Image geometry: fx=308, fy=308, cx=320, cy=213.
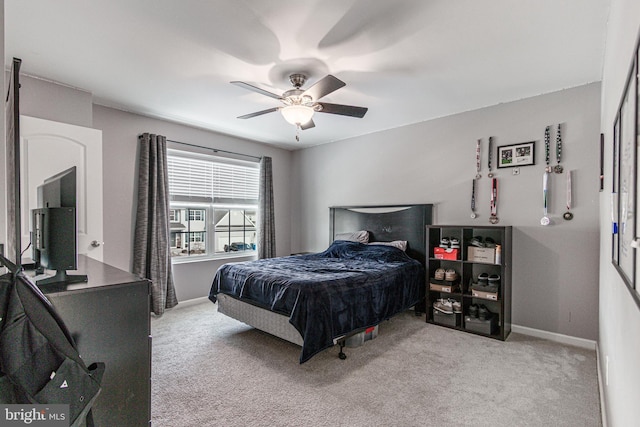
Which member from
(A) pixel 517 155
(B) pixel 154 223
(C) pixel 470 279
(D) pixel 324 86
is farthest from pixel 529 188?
(B) pixel 154 223

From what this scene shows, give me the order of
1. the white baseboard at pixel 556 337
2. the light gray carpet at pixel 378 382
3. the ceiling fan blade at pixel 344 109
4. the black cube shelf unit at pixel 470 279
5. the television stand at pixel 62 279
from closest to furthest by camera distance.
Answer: the television stand at pixel 62 279 → the light gray carpet at pixel 378 382 → the ceiling fan blade at pixel 344 109 → the white baseboard at pixel 556 337 → the black cube shelf unit at pixel 470 279

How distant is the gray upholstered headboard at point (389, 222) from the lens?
4.11 metres

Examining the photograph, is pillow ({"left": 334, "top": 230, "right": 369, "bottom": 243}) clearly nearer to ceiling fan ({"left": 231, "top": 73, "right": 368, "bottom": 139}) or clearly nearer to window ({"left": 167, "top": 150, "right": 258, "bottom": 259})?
window ({"left": 167, "top": 150, "right": 258, "bottom": 259})

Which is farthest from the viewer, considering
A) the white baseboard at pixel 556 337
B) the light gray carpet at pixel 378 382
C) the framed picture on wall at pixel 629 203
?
the white baseboard at pixel 556 337

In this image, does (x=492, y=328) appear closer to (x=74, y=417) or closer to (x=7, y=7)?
(x=74, y=417)

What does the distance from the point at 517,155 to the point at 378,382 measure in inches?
110

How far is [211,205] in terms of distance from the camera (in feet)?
15.6

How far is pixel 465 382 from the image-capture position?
2.36m

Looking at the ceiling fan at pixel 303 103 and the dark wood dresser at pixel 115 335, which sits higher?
the ceiling fan at pixel 303 103

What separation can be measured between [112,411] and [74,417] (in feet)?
1.06

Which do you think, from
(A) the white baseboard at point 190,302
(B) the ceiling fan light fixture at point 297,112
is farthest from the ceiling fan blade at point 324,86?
(A) the white baseboard at point 190,302

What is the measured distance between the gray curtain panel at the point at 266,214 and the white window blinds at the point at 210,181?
141 mm

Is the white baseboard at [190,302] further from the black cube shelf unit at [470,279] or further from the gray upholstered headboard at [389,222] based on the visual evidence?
the black cube shelf unit at [470,279]

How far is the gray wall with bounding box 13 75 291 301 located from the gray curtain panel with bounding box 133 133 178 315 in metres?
0.12
